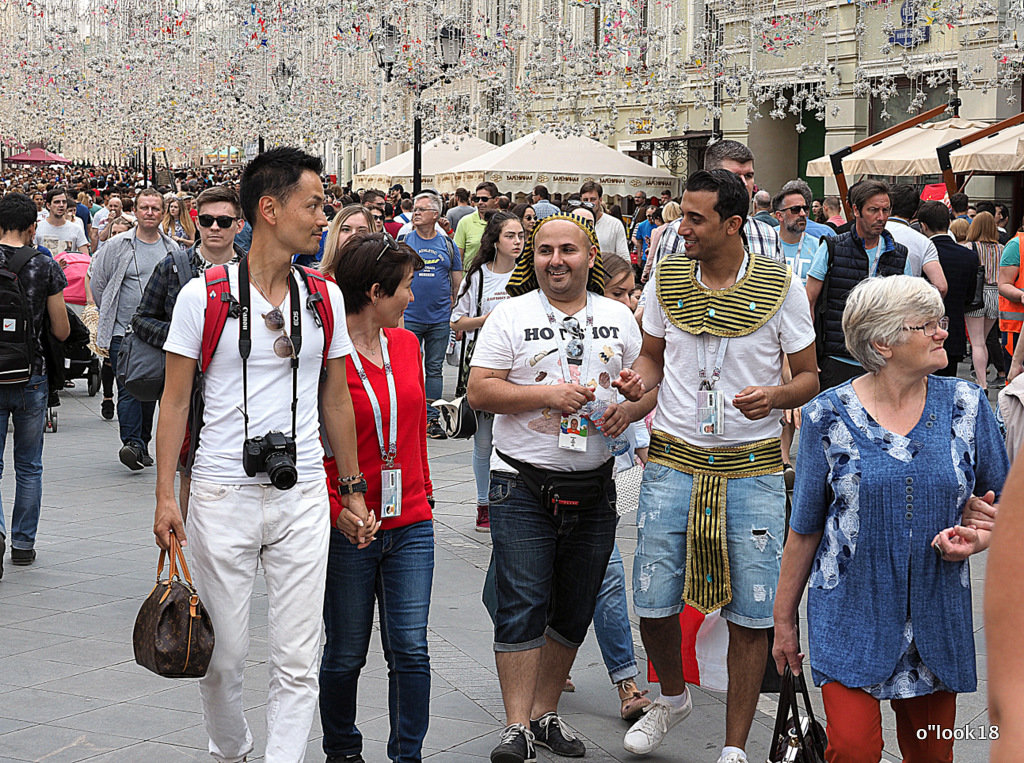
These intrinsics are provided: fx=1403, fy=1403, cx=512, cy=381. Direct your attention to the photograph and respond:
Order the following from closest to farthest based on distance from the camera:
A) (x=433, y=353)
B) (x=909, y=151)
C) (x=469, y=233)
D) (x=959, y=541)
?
(x=959, y=541) → (x=433, y=353) → (x=469, y=233) → (x=909, y=151)

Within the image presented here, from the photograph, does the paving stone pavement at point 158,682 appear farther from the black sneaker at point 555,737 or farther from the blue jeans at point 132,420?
the blue jeans at point 132,420

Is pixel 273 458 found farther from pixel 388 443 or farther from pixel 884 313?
pixel 884 313

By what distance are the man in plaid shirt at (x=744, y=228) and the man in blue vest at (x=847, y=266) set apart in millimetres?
1675

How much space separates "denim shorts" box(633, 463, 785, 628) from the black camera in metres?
1.35

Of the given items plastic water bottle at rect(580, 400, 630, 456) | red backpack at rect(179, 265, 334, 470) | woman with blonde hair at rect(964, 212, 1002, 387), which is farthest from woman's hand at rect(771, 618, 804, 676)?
woman with blonde hair at rect(964, 212, 1002, 387)

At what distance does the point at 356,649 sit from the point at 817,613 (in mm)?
1516

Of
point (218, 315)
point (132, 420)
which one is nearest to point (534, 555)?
point (218, 315)

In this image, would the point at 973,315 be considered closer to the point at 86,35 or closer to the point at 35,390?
the point at 35,390

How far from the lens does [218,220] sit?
7.13 meters

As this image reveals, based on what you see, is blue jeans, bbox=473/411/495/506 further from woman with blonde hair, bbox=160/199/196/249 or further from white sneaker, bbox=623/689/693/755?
white sneaker, bbox=623/689/693/755

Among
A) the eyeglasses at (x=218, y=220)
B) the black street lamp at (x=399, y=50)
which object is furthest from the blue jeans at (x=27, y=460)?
the black street lamp at (x=399, y=50)

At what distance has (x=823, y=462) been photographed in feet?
12.5

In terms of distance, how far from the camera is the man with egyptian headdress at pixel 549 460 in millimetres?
4750

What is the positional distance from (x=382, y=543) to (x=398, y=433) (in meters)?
0.36
